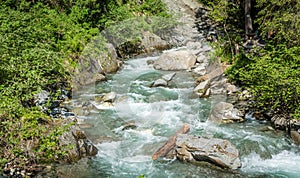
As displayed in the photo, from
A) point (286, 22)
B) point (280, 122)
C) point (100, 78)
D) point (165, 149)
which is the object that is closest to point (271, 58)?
point (286, 22)

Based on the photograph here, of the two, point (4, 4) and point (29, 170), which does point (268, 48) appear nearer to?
point (29, 170)

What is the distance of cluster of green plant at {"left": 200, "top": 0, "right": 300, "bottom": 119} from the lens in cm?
907

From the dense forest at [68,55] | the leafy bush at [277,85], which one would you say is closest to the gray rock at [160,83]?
the dense forest at [68,55]

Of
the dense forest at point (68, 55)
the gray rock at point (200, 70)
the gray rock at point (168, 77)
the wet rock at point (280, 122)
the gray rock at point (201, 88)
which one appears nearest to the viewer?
the dense forest at point (68, 55)

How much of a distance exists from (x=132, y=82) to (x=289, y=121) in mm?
6894

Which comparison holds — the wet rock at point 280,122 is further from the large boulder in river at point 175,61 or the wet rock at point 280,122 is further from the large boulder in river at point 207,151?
the large boulder in river at point 175,61

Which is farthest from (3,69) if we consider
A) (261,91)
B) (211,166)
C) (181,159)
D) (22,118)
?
(261,91)

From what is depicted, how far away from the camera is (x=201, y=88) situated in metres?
12.1

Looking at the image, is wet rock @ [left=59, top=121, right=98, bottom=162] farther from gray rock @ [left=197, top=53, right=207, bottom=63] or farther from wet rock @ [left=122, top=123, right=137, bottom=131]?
gray rock @ [left=197, top=53, right=207, bottom=63]

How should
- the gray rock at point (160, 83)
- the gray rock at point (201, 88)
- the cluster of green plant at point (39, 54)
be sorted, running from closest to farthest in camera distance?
the cluster of green plant at point (39, 54) < the gray rock at point (201, 88) < the gray rock at point (160, 83)

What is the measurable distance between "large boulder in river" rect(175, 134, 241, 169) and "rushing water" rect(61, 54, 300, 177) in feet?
0.66

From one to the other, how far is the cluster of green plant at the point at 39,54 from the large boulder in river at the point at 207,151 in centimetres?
308

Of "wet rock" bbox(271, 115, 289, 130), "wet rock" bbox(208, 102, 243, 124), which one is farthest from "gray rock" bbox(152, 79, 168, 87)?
"wet rock" bbox(271, 115, 289, 130)

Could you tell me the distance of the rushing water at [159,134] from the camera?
7695mm
